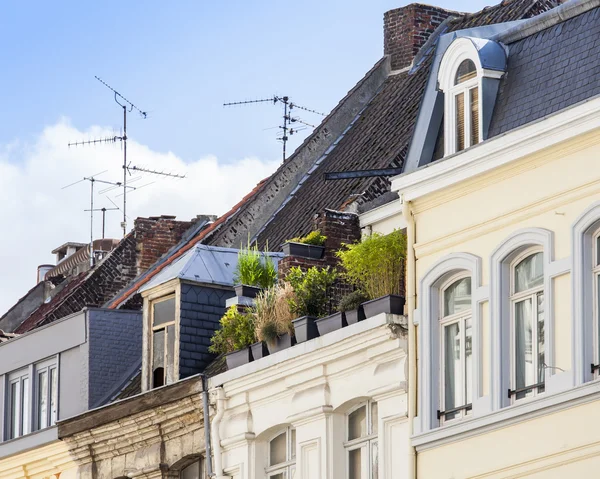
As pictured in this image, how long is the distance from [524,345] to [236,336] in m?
7.47

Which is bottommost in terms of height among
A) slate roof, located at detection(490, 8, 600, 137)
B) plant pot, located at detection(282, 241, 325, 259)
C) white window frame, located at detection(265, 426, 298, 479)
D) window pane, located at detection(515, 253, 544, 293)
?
white window frame, located at detection(265, 426, 298, 479)

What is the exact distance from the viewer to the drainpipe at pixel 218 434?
2972 centimetres

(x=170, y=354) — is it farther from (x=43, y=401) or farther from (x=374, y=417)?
(x=374, y=417)

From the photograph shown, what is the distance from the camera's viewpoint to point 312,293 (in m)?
28.9

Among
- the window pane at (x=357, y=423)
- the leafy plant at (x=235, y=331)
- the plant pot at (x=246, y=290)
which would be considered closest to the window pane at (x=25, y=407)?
the leafy plant at (x=235, y=331)

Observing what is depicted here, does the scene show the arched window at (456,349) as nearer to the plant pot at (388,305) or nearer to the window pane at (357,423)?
the plant pot at (388,305)

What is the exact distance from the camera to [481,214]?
2481 cm

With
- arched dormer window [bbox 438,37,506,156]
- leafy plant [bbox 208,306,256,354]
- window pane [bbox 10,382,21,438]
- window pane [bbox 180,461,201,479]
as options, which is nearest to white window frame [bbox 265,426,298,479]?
leafy plant [bbox 208,306,256,354]

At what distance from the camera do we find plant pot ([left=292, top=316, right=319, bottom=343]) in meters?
28.1

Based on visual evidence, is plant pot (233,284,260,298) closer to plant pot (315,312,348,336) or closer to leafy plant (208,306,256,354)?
leafy plant (208,306,256,354)

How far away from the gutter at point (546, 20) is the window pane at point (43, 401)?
12808 mm

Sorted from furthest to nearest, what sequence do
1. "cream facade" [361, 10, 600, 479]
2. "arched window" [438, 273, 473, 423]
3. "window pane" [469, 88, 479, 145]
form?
"window pane" [469, 88, 479, 145] → "arched window" [438, 273, 473, 423] → "cream facade" [361, 10, 600, 479]

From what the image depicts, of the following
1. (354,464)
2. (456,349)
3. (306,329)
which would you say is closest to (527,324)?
(456,349)

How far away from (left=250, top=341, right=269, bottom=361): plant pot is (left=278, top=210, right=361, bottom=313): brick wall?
127 centimetres
